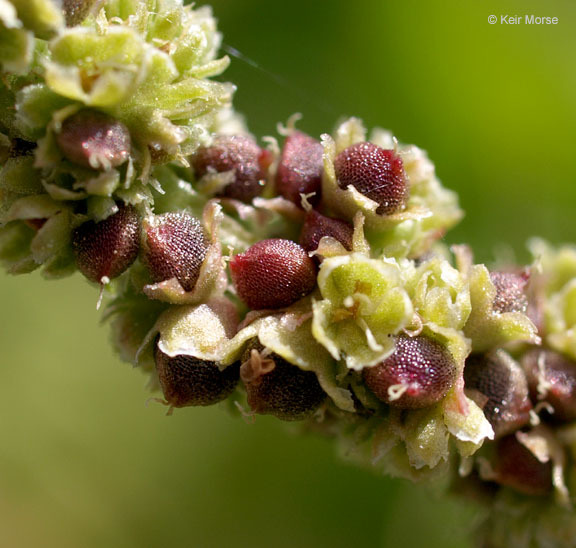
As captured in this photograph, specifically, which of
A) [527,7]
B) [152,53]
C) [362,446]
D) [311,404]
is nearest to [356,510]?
[362,446]

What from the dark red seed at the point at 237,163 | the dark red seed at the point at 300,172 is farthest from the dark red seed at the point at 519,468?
the dark red seed at the point at 237,163

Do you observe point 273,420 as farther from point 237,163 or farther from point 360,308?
point 360,308

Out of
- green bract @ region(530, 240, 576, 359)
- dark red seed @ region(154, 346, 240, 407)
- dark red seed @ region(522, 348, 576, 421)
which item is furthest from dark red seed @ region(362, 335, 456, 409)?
green bract @ region(530, 240, 576, 359)

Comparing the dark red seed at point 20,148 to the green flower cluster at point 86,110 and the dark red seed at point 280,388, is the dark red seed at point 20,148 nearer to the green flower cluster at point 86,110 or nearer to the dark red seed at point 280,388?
the green flower cluster at point 86,110

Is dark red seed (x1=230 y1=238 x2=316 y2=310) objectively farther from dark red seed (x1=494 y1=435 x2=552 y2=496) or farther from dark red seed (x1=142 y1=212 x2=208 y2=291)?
dark red seed (x1=494 y1=435 x2=552 y2=496)

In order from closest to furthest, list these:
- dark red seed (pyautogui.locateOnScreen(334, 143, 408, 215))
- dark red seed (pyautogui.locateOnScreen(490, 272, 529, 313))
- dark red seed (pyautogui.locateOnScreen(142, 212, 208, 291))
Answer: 1. dark red seed (pyautogui.locateOnScreen(142, 212, 208, 291))
2. dark red seed (pyautogui.locateOnScreen(334, 143, 408, 215))
3. dark red seed (pyautogui.locateOnScreen(490, 272, 529, 313))

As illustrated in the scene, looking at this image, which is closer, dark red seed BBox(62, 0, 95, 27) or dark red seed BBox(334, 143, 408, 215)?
dark red seed BBox(62, 0, 95, 27)

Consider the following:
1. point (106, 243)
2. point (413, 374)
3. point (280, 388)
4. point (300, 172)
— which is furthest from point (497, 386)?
point (106, 243)

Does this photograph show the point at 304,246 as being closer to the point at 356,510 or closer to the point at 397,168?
the point at 397,168
